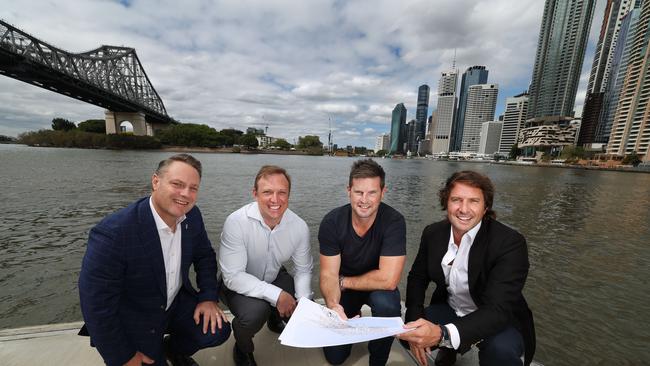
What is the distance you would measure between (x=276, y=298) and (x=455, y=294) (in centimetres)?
157

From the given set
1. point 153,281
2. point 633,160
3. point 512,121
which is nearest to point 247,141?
point 153,281

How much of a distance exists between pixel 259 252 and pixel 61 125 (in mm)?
132782

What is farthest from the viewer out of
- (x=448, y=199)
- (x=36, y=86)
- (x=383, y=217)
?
(x=36, y=86)

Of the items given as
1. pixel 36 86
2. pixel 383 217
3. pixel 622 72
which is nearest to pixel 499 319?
pixel 383 217

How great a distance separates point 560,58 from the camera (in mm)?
147000

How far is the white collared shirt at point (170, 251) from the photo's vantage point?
6.68ft

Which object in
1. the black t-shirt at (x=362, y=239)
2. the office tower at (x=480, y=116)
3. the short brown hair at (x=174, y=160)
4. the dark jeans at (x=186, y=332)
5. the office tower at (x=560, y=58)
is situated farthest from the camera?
the office tower at (x=480, y=116)

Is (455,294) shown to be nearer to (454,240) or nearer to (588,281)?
(454,240)

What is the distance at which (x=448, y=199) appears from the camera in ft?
7.72

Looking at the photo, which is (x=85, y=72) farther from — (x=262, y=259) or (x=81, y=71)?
(x=262, y=259)

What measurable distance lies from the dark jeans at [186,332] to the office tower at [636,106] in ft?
371

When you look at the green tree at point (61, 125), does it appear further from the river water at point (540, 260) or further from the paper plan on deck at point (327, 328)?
the paper plan on deck at point (327, 328)

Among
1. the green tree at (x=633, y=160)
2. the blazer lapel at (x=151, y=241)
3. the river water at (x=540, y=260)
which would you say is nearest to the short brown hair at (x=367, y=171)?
the blazer lapel at (x=151, y=241)

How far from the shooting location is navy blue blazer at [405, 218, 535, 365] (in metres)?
1.97
